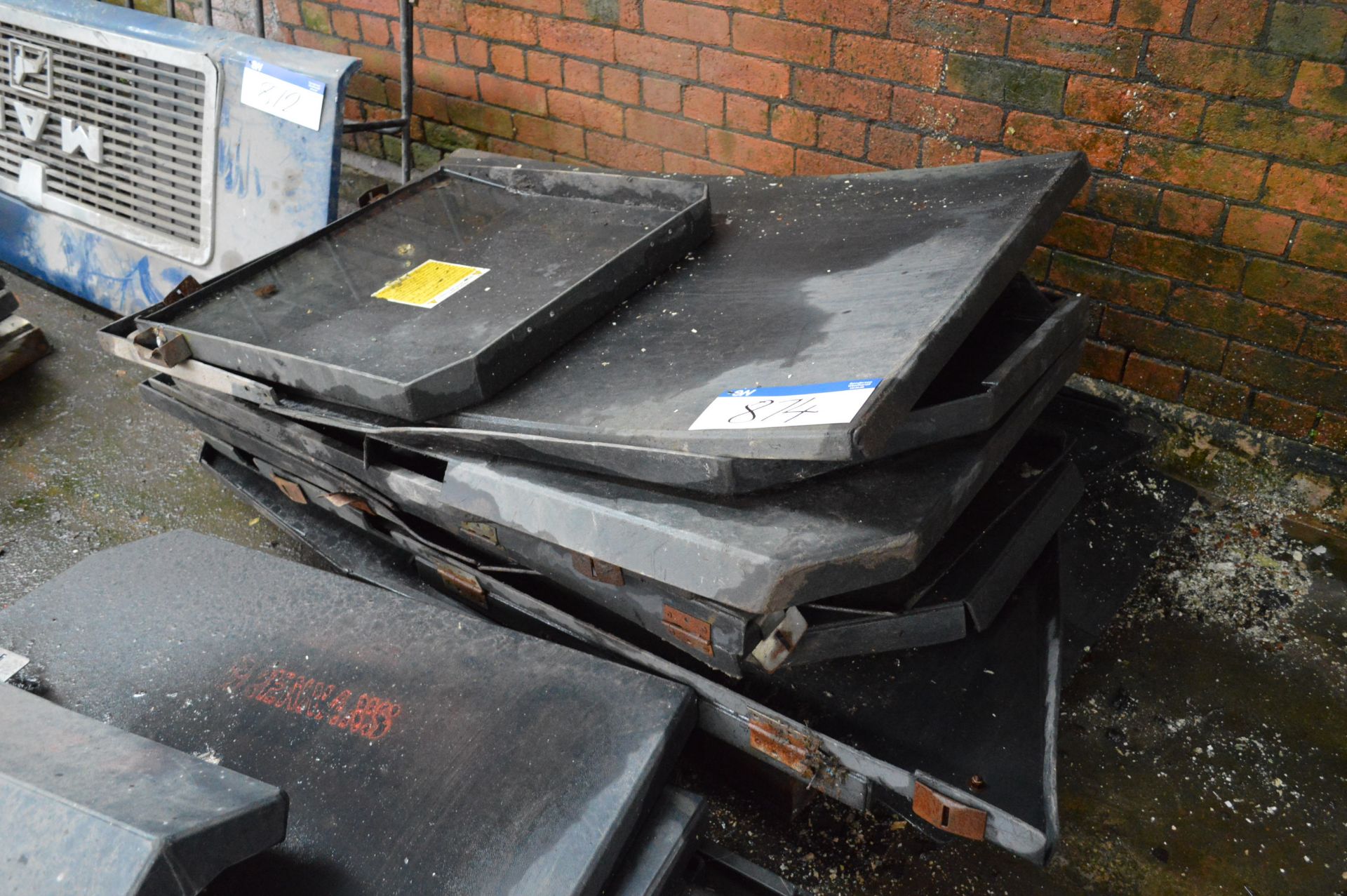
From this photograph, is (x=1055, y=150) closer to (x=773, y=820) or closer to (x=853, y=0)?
(x=853, y=0)

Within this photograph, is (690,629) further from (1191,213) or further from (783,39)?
(783,39)

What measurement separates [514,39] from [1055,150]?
159 centimetres

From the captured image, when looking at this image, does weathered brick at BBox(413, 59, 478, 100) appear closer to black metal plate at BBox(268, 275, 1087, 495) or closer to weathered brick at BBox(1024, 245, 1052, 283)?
weathered brick at BBox(1024, 245, 1052, 283)

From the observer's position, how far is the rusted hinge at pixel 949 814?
1.24 meters

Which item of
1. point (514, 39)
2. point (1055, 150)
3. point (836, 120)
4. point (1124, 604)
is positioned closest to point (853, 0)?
point (836, 120)

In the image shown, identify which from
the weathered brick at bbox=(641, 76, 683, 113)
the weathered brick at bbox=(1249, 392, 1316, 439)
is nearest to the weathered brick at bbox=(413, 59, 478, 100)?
the weathered brick at bbox=(641, 76, 683, 113)

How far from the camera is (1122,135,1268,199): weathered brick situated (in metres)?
1.91

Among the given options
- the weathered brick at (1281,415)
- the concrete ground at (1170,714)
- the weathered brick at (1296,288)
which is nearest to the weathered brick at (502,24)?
the concrete ground at (1170,714)

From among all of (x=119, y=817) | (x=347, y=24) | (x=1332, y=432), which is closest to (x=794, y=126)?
(x=1332, y=432)

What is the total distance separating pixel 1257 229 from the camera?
77.0 inches

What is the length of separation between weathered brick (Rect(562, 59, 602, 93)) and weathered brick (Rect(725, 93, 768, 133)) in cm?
43

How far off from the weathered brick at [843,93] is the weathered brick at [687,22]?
0.78ft

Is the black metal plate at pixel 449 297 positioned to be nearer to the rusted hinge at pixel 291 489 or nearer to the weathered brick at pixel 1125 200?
the rusted hinge at pixel 291 489

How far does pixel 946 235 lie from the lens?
5.18 ft
